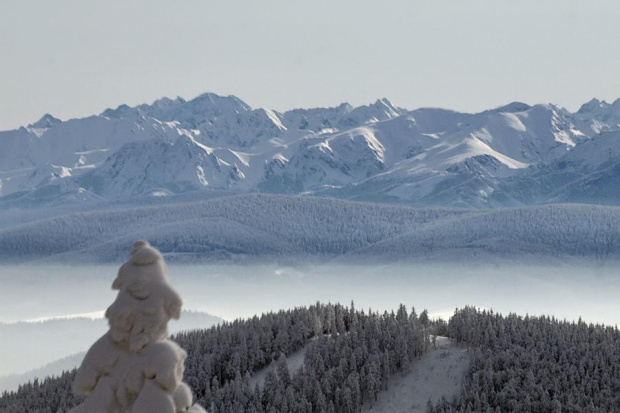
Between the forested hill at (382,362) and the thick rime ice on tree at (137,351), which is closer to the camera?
the thick rime ice on tree at (137,351)

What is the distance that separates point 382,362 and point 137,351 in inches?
1676

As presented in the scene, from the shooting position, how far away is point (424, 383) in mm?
57562

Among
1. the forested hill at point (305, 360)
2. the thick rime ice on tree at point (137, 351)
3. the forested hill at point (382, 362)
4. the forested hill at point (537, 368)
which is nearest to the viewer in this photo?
the thick rime ice on tree at point (137, 351)

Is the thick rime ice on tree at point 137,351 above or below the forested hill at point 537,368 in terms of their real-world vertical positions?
above

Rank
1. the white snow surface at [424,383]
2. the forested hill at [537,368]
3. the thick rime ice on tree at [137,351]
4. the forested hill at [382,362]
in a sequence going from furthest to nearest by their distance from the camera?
1. the white snow surface at [424,383]
2. the forested hill at [382,362]
3. the forested hill at [537,368]
4. the thick rime ice on tree at [137,351]

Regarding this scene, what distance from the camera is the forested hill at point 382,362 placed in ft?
176

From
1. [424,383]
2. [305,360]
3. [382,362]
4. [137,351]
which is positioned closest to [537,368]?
[424,383]

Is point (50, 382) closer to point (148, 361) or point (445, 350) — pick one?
point (445, 350)

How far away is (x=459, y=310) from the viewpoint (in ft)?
228

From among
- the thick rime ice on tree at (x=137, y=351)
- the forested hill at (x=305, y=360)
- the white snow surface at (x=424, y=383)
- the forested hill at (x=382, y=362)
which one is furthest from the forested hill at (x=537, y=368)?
the thick rime ice on tree at (x=137, y=351)

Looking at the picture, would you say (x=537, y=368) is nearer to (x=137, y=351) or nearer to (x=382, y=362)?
(x=382, y=362)

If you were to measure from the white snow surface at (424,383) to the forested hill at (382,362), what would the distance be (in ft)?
2.14

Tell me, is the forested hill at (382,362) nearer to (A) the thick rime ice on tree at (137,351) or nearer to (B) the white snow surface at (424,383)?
(B) the white snow surface at (424,383)

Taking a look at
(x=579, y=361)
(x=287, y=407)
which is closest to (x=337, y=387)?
(x=287, y=407)
